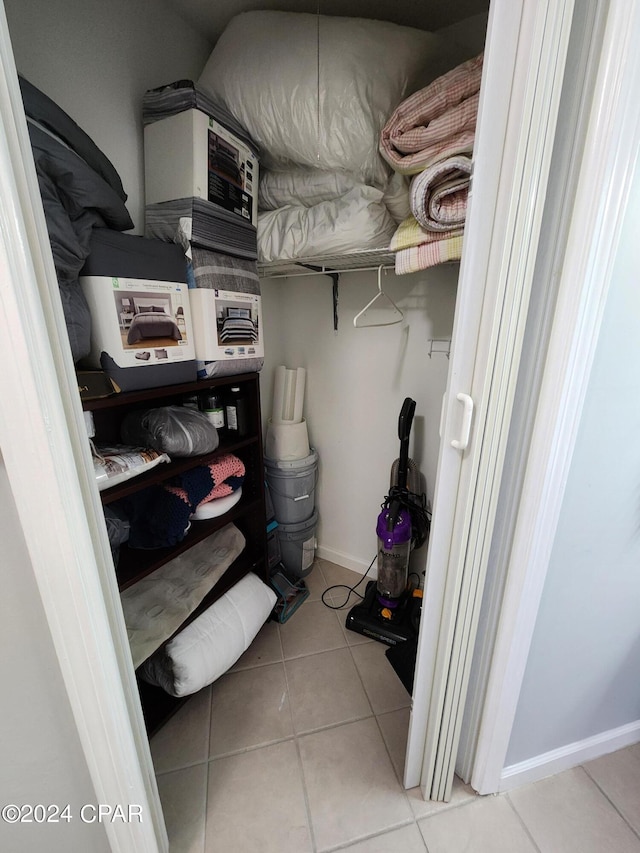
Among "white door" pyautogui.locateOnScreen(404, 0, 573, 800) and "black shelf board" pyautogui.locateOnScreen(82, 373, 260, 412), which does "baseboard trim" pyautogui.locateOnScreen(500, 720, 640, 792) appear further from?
"black shelf board" pyautogui.locateOnScreen(82, 373, 260, 412)

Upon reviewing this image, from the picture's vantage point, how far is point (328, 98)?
1.03 metres

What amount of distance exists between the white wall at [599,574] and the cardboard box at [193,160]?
1.08 m

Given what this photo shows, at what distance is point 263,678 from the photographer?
1.38 meters

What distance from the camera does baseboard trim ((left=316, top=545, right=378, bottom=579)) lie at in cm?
195

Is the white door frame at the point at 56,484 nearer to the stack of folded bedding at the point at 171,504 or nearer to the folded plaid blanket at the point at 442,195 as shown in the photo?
the stack of folded bedding at the point at 171,504

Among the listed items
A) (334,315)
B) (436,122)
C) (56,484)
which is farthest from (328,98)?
(56,484)

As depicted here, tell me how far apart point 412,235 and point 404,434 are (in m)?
0.76

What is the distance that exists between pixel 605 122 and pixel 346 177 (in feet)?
2.67

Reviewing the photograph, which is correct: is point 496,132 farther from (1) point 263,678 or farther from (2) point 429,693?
(1) point 263,678

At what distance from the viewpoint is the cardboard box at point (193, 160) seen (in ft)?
3.34

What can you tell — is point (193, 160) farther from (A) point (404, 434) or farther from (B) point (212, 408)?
(A) point (404, 434)

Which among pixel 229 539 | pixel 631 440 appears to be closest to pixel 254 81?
pixel 631 440

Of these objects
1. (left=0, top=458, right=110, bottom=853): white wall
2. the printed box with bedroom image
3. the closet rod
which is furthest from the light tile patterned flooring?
the closet rod

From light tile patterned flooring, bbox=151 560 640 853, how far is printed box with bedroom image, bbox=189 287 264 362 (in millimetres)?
1307
